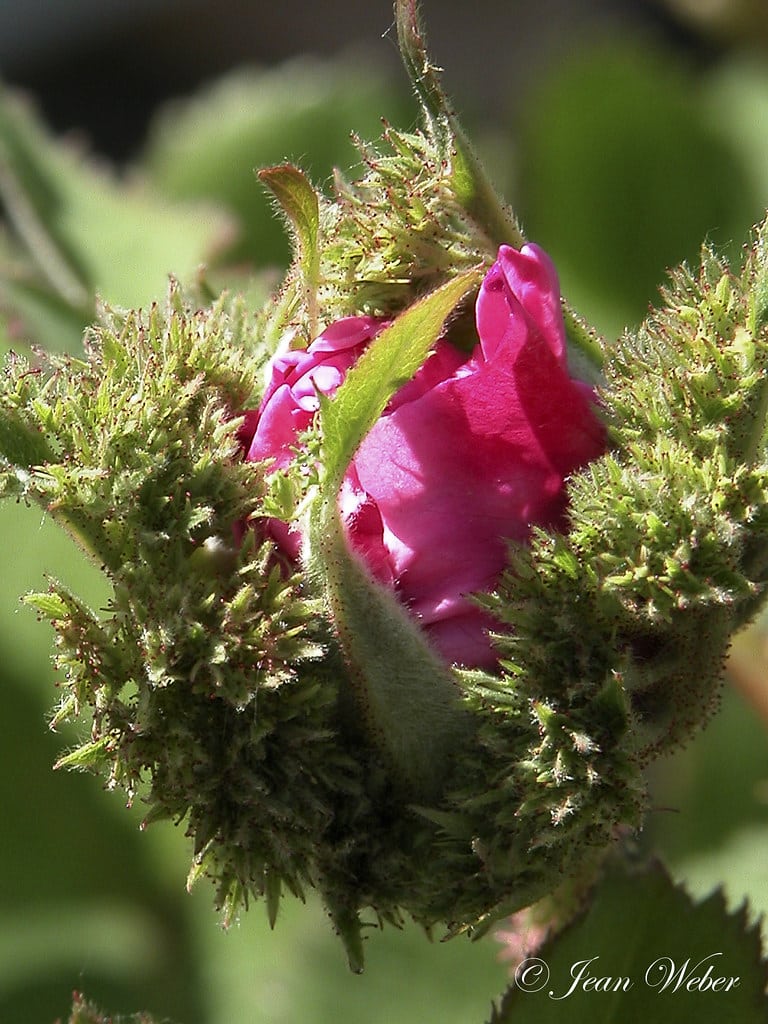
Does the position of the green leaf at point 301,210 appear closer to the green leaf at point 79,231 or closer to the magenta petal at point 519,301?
the magenta petal at point 519,301

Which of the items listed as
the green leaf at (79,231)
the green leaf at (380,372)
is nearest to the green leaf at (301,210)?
the green leaf at (380,372)

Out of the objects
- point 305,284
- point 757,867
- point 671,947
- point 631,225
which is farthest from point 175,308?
point 631,225

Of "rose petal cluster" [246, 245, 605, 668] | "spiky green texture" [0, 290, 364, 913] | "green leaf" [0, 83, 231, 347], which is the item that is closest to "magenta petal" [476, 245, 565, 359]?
"rose petal cluster" [246, 245, 605, 668]

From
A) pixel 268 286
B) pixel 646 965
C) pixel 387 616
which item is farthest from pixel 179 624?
pixel 268 286

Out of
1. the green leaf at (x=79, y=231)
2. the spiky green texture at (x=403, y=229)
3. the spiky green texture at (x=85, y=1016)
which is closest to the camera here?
the spiky green texture at (x=403, y=229)

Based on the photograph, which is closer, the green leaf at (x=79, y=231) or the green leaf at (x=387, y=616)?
the green leaf at (x=387, y=616)

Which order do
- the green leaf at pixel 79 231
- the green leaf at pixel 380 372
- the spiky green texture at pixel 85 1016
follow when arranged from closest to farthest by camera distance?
the green leaf at pixel 380 372
the spiky green texture at pixel 85 1016
the green leaf at pixel 79 231

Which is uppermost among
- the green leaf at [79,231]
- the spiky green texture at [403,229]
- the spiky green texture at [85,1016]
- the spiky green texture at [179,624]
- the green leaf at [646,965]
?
the green leaf at [79,231]

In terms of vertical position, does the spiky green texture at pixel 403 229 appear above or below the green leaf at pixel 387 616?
above

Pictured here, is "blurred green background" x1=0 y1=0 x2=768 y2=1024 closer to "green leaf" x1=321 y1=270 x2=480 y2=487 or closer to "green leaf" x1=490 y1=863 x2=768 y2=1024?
"green leaf" x1=490 y1=863 x2=768 y2=1024
